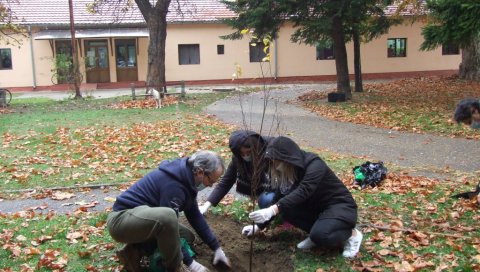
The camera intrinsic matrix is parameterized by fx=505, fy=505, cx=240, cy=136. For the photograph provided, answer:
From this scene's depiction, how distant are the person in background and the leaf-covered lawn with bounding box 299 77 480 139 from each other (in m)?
5.97

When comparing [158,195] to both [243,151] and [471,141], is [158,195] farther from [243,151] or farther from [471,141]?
[471,141]

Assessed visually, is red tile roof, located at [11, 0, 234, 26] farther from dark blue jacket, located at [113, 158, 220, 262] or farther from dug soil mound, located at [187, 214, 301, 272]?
dark blue jacket, located at [113, 158, 220, 262]

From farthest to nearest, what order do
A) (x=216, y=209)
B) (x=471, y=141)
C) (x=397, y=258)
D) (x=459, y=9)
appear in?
(x=459, y=9), (x=471, y=141), (x=216, y=209), (x=397, y=258)

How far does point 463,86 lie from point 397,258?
19.0 metres

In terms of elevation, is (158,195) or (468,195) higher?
(158,195)

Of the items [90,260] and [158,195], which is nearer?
[158,195]

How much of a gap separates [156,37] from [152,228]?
17969 mm

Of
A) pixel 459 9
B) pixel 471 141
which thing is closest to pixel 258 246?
pixel 471 141

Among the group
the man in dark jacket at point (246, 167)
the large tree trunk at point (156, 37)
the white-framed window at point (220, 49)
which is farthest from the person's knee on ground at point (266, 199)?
the white-framed window at point (220, 49)

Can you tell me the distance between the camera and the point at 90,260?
14.2ft

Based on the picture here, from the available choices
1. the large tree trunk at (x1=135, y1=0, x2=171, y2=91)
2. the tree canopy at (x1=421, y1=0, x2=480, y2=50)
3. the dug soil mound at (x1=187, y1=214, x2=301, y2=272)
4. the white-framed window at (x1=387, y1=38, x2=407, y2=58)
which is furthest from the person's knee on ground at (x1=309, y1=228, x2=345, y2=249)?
the white-framed window at (x1=387, y1=38, x2=407, y2=58)

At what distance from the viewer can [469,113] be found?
4715mm

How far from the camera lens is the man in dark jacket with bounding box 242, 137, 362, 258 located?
13.3ft

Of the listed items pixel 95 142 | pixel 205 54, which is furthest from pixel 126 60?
pixel 95 142
